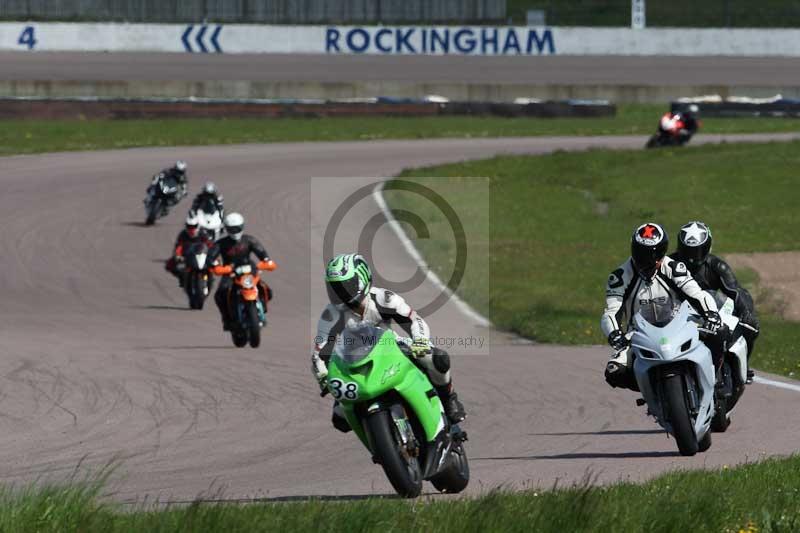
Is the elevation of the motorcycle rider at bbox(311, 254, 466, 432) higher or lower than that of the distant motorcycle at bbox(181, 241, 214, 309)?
higher

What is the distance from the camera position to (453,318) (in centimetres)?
2127

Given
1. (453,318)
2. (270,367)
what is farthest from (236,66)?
(270,367)

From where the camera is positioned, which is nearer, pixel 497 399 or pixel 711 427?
pixel 711 427

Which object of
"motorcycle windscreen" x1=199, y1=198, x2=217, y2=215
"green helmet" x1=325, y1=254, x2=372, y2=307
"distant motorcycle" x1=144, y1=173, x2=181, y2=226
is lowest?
"distant motorcycle" x1=144, y1=173, x2=181, y2=226

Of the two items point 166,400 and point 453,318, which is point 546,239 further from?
point 166,400

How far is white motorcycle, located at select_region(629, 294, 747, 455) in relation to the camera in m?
10.5

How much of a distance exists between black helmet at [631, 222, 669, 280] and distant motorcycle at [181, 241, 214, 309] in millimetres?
12006

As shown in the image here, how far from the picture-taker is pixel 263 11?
55094 mm

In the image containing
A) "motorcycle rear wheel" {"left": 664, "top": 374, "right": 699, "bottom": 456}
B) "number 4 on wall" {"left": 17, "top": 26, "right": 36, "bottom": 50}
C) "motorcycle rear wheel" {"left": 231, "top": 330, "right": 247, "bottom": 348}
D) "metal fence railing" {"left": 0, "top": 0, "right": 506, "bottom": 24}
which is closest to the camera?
"motorcycle rear wheel" {"left": 664, "top": 374, "right": 699, "bottom": 456}

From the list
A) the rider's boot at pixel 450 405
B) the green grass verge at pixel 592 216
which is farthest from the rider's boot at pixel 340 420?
the green grass verge at pixel 592 216

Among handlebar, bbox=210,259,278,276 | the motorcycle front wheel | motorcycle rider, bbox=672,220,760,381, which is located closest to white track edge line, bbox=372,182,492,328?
handlebar, bbox=210,259,278,276

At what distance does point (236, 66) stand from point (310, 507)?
45.2m

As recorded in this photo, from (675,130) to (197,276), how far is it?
20603mm

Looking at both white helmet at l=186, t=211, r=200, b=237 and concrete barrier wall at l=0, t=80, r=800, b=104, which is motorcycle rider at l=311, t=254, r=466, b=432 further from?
concrete barrier wall at l=0, t=80, r=800, b=104
